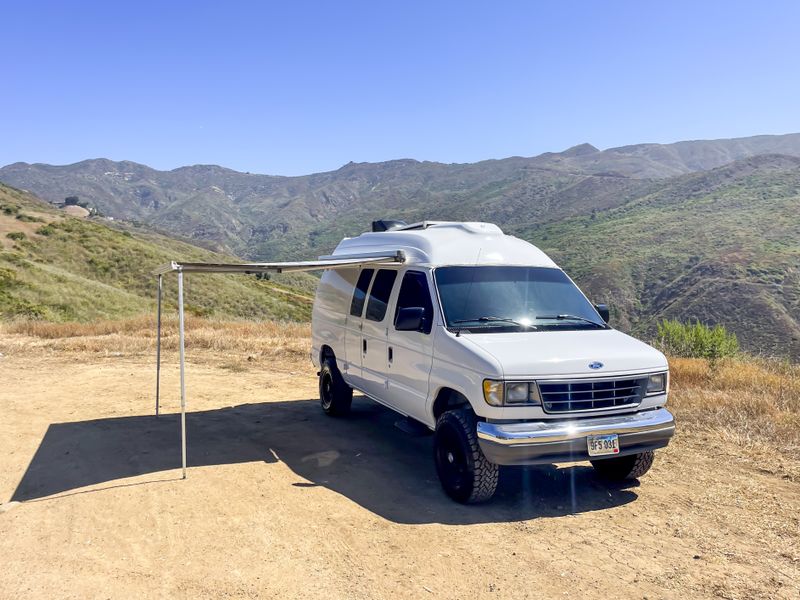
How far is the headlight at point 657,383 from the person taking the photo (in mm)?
5765

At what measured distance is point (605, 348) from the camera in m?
5.69

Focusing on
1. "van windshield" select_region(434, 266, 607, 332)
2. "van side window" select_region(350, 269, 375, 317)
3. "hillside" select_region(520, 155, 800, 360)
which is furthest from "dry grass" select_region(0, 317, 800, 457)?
"hillside" select_region(520, 155, 800, 360)

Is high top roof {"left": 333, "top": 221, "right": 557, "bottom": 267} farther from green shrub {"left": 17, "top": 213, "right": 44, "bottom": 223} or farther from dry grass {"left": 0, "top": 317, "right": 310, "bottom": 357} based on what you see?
green shrub {"left": 17, "top": 213, "right": 44, "bottom": 223}

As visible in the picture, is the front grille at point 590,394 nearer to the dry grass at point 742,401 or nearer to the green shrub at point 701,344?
the dry grass at point 742,401

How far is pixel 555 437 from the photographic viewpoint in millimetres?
5195

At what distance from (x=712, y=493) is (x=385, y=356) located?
3.56 m

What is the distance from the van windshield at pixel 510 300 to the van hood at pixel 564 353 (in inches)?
9.5

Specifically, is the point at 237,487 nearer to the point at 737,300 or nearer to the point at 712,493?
the point at 712,493

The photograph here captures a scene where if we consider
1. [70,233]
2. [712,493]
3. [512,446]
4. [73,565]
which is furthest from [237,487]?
[70,233]

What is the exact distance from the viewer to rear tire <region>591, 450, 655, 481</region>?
6105mm

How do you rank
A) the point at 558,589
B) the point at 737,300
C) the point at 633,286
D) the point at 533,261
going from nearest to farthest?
the point at 558,589 < the point at 533,261 < the point at 737,300 < the point at 633,286

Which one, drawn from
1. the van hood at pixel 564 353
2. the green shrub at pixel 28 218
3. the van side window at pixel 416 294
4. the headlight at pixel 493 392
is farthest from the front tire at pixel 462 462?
the green shrub at pixel 28 218

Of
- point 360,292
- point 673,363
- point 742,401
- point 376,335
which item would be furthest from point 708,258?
point 376,335

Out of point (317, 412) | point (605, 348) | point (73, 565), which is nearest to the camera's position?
point (73, 565)
